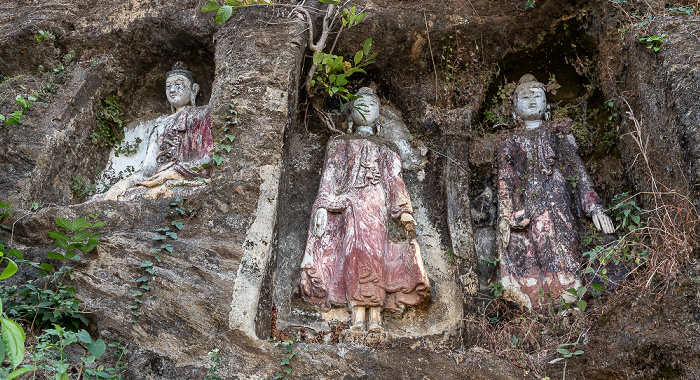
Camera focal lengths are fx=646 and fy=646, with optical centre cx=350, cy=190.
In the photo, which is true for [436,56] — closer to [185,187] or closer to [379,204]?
[379,204]

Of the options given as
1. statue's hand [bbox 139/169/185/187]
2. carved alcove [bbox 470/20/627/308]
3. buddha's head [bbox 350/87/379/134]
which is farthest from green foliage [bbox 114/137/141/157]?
carved alcove [bbox 470/20/627/308]

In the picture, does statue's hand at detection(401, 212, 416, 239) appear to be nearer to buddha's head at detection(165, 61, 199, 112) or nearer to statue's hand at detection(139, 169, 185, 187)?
statue's hand at detection(139, 169, 185, 187)

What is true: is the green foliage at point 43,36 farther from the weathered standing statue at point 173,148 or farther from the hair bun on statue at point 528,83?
the hair bun on statue at point 528,83

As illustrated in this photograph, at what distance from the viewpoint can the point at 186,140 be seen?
22.1 ft

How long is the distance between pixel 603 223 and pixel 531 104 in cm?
161

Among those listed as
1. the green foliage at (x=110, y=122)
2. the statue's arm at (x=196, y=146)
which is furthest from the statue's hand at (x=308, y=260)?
the green foliage at (x=110, y=122)

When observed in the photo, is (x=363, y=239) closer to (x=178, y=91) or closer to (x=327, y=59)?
(x=327, y=59)

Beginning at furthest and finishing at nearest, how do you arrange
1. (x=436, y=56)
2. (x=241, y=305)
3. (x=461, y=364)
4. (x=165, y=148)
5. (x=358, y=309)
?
(x=436, y=56), (x=165, y=148), (x=358, y=309), (x=241, y=305), (x=461, y=364)

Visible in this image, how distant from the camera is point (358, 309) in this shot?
17.7ft

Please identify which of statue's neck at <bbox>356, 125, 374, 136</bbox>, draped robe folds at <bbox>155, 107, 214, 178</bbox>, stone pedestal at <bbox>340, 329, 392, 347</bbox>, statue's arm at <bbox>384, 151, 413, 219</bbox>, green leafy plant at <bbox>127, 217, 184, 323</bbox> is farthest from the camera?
statue's neck at <bbox>356, 125, 374, 136</bbox>

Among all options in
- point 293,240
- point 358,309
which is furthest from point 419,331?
point 293,240

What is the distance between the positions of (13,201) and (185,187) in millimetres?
1591

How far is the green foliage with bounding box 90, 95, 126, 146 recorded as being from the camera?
716cm

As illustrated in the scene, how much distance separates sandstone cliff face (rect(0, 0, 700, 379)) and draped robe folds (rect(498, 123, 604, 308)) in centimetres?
32
